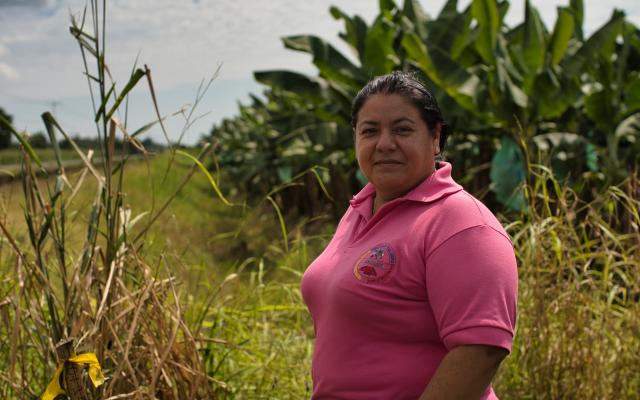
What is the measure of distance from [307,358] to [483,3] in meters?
4.09

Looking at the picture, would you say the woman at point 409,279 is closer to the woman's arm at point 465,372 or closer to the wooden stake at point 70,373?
Result: the woman's arm at point 465,372

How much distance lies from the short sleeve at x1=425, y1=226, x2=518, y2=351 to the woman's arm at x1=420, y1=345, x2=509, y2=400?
20mm

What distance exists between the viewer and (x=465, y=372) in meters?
1.23

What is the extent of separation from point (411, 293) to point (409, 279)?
3 centimetres

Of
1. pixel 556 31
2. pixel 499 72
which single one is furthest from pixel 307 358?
pixel 556 31

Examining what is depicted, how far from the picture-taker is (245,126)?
1625cm

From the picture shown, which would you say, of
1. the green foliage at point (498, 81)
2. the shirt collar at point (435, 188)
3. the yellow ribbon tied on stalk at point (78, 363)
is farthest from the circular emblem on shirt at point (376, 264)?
the green foliage at point (498, 81)

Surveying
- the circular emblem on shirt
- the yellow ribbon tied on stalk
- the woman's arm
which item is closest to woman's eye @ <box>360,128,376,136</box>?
the circular emblem on shirt

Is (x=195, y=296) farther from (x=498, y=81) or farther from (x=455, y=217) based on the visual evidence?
(x=498, y=81)

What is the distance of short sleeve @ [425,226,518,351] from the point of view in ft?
3.96

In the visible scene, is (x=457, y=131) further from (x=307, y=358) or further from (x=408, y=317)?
(x=408, y=317)

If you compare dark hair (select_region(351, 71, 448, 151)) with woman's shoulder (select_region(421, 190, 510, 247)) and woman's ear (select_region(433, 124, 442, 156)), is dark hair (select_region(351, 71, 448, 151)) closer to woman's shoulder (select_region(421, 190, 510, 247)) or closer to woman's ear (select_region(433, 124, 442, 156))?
woman's ear (select_region(433, 124, 442, 156))

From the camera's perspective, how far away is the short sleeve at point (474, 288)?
1207mm

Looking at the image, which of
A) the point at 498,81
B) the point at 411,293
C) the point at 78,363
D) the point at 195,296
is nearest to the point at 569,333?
the point at 195,296
